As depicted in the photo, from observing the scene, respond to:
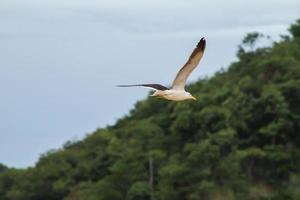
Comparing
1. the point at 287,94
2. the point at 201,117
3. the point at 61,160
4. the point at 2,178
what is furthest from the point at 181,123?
the point at 2,178

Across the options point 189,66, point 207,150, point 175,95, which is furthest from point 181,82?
point 207,150

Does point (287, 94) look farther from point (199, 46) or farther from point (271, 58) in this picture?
point (199, 46)

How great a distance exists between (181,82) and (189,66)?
684 millimetres

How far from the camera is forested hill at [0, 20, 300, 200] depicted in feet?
137

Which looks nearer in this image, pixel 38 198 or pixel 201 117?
pixel 201 117

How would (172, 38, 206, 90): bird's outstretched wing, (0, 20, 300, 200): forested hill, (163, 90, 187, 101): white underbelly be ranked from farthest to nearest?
(0, 20, 300, 200): forested hill, (163, 90, 187, 101): white underbelly, (172, 38, 206, 90): bird's outstretched wing

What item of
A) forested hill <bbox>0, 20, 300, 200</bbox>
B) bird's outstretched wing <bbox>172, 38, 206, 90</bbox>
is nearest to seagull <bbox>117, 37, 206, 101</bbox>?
bird's outstretched wing <bbox>172, 38, 206, 90</bbox>

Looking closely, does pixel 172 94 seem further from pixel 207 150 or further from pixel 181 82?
pixel 207 150

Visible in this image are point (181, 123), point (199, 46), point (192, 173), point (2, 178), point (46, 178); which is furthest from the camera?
point (2, 178)

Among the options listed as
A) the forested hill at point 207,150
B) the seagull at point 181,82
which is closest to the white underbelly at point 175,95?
the seagull at point 181,82

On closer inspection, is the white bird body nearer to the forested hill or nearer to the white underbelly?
the white underbelly

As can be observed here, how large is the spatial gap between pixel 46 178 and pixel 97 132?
442cm

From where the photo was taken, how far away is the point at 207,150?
4141 cm

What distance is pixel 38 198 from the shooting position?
49625mm
